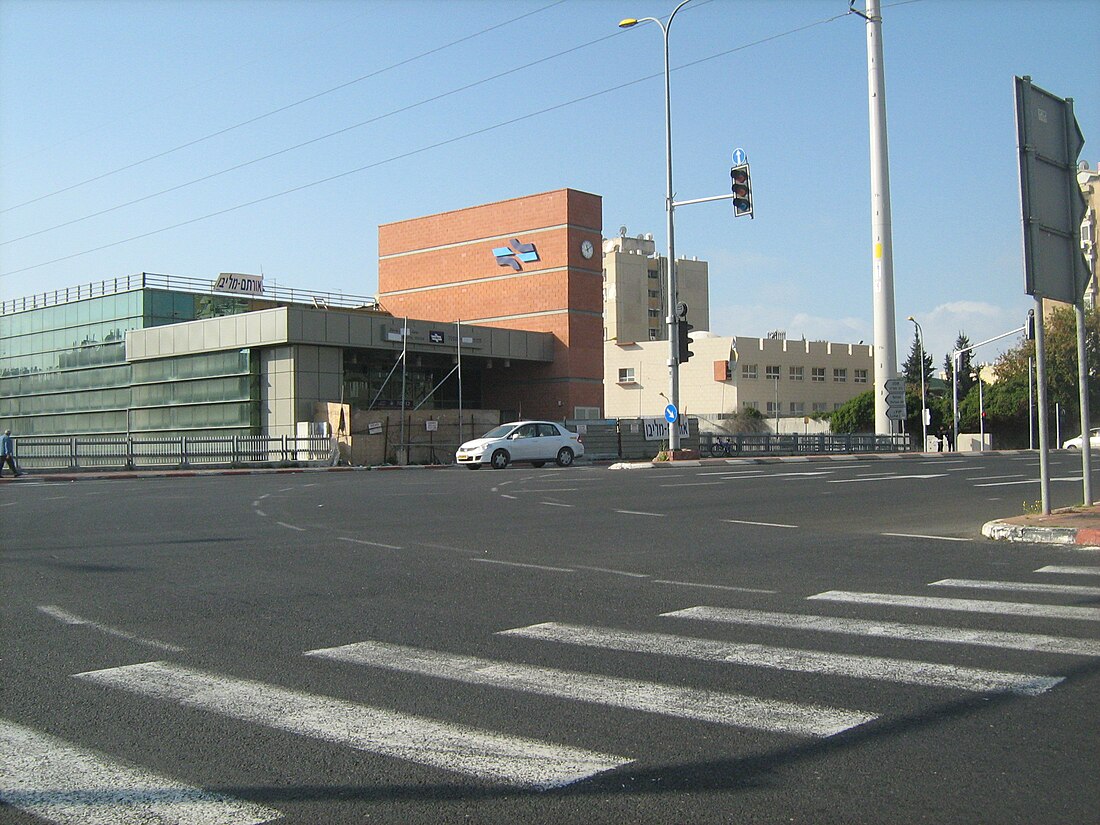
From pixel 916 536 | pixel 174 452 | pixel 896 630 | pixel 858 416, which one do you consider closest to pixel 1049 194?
pixel 916 536

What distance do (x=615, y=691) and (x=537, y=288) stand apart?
5288 centimetres

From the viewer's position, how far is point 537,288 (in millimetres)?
57500

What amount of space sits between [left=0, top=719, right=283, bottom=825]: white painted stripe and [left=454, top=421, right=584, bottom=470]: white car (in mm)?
29904

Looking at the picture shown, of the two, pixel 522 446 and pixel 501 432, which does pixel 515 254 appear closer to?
pixel 501 432

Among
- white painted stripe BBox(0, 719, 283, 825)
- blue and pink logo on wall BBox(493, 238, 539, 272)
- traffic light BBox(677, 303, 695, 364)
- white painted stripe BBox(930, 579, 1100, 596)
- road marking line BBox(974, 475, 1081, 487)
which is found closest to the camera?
white painted stripe BBox(0, 719, 283, 825)

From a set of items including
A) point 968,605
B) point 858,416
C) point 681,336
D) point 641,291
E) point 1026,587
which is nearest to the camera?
point 968,605

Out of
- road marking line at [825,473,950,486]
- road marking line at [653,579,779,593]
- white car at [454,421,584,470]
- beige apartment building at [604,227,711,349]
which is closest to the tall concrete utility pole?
white car at [454,421,584,470]

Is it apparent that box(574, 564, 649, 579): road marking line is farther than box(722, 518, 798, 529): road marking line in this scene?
No

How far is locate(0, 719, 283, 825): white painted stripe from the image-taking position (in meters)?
3.68

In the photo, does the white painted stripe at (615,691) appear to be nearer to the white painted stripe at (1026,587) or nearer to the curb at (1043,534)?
the white painted stripe at (1026,587)

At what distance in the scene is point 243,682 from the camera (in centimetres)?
556

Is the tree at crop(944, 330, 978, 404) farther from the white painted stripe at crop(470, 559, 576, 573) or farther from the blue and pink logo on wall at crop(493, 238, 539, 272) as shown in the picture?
the white painted stripe at crop(470, 559, 576, 573)

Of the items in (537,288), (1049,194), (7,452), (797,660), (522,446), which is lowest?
(797,660)

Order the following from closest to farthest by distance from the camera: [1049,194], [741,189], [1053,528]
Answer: [1053,528], [1049,194], [741,189]
